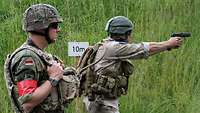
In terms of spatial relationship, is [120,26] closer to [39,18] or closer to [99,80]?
[99,80]

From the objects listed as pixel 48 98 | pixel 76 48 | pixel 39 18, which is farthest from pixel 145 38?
pixel 48 98

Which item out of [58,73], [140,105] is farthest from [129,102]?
[58,73]

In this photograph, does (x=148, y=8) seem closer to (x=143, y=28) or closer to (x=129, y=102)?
(x=143, y=28)

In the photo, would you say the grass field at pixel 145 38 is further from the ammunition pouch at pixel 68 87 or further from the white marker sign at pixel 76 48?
the ammunition pouch at pixel 68 87

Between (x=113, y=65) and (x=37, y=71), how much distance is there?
180 cm

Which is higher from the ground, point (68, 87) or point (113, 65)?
point (68, 87)

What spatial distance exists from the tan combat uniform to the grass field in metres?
1.33

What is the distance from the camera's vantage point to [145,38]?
25.8 ft

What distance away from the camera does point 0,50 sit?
7.48 meters

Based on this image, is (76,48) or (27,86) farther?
(76,48)

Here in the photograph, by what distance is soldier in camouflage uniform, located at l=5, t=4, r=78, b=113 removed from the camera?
124 inches

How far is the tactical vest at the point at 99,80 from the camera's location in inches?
195

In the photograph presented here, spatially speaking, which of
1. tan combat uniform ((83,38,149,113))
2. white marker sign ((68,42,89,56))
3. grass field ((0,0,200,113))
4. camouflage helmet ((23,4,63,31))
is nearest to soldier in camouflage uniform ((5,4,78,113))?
camouflage helmet ((23,4,63,31))

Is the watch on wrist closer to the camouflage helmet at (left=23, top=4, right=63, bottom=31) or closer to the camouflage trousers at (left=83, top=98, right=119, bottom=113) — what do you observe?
the camouflage helmet at (left=23, top=4, right=63, bottom=31)
